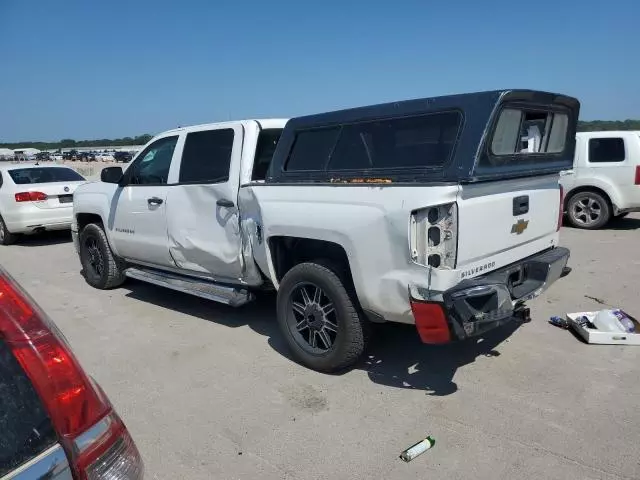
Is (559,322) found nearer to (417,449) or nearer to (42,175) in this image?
(417,449)

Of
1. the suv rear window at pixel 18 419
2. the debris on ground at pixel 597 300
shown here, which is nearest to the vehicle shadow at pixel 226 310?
the suv rear window at pixel 18 419

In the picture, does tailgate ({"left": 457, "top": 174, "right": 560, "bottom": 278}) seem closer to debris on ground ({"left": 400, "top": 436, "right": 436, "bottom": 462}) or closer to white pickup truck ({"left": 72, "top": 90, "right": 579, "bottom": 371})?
white pickup truck ({"left": 72, "top": 90, "right": 579, "bottom": 371})

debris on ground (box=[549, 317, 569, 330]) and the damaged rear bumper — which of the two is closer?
the damaged rear bumper

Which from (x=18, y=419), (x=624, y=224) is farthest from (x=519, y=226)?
(x=624, y=224)

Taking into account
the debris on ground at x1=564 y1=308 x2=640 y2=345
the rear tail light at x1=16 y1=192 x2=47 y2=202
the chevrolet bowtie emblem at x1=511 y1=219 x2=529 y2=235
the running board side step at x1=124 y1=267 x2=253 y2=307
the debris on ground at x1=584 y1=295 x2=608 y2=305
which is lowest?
the debris on ground at x1=584 y1=295 x2=608 y2=305

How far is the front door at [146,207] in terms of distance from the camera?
218 inches

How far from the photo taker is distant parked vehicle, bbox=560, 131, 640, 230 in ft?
31.6

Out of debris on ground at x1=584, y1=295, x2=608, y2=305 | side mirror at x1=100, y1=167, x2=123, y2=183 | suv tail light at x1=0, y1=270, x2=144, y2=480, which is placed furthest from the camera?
side mirror at x1=100, y1=167, x2=123, y2=183

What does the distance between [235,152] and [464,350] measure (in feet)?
8.93

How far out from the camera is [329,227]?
3738 mm

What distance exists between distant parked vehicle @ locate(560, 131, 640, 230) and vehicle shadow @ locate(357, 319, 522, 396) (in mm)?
6307

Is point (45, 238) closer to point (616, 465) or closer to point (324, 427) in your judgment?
point (324, 427)

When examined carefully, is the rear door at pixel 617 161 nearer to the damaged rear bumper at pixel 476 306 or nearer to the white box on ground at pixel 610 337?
the white box on ground at pixel 610 337

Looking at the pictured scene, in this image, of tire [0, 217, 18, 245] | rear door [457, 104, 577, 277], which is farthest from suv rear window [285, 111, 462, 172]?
tire [0, 217, 18, 245]
